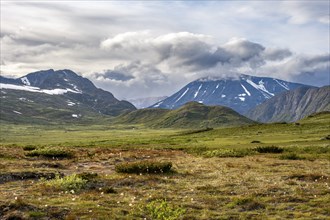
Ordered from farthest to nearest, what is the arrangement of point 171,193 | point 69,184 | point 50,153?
point 50,153 → point 69,184 → point 171,193

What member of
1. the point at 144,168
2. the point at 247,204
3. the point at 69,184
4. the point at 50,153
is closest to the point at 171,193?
the point at 247,204

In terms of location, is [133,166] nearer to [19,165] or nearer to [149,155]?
[19,165]

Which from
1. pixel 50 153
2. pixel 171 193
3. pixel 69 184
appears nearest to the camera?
pixel 171 193

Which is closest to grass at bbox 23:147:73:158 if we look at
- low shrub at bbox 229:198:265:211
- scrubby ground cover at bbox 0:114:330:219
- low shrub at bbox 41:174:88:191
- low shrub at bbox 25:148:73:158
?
low shrub at bbox 25:148:73:158

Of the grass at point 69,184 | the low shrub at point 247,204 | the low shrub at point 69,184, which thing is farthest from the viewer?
the low shrub at point 69,184

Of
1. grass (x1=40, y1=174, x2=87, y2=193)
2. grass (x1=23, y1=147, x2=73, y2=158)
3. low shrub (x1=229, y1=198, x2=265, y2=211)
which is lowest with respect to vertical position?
grass (x1=23, y1=147, x2=73, y2=158)

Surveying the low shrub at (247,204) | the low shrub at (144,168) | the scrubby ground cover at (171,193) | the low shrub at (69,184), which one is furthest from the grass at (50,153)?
the low shrub at (247,204)

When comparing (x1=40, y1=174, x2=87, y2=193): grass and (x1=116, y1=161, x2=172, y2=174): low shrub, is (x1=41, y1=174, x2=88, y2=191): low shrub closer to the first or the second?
(x1=40, y1=174, x2=87, y2=193): grass

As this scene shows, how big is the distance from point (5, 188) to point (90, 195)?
21.0 ft

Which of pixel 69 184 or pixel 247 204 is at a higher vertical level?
pixel 69 184

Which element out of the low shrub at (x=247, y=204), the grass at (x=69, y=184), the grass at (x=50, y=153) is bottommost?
the grass at (x=50, y=153)

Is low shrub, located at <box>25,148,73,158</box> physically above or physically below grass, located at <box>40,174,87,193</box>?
below

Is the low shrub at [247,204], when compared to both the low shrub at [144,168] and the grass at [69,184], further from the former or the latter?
the low shrub at [144,168]

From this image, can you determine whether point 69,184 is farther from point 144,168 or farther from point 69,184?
point 144,168
